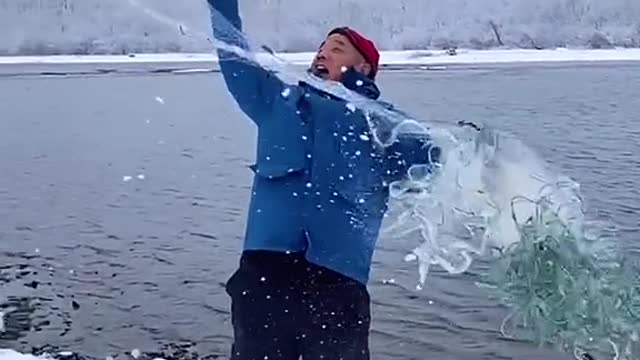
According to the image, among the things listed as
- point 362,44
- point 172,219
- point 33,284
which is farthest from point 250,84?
point 172,219

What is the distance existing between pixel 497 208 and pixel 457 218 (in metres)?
0.16

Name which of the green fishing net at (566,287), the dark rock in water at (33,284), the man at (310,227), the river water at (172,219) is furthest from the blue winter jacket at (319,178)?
the dark rock in water at (33,284)

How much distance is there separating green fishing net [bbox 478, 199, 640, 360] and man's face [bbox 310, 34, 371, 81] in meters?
0.84

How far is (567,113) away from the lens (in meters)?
21.2

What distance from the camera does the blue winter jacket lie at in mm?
3479

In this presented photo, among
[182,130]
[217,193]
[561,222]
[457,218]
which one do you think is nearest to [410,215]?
[457,218]

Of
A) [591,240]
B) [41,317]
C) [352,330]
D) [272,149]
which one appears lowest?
[41,317]

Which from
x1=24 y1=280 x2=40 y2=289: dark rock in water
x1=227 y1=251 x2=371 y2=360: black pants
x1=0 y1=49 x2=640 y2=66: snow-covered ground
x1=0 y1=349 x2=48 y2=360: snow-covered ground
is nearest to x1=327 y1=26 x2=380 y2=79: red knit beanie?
x1=227 y1=251 x2=371 y2=360: black pants

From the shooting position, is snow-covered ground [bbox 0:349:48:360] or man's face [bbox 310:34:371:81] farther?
snow-covered ground [bbox 0:349:48:360]

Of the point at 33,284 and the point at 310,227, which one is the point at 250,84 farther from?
the point at 33,284

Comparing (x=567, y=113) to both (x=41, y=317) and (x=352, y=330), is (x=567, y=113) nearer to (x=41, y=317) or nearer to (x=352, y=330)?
(x=41, y=317)

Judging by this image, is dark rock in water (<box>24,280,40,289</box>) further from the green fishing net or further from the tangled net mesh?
the green fishing net

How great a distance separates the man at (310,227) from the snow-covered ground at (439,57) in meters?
44.1

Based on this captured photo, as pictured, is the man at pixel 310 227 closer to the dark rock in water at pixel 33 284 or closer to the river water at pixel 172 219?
the river water at pixel 172 219
